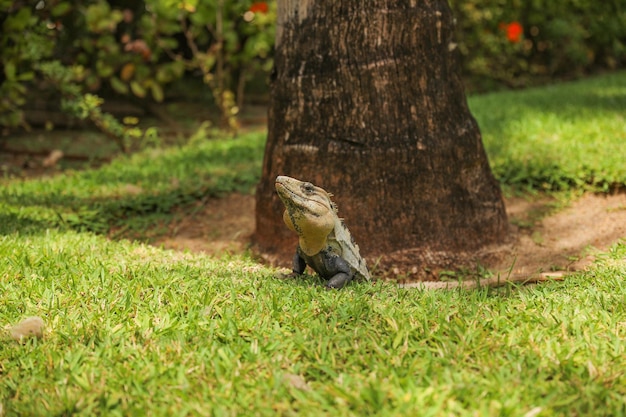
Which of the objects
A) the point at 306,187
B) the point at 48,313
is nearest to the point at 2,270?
the point at 48,313

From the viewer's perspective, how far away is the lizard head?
3205 millimetres

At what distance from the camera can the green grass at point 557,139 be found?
5.32 meters

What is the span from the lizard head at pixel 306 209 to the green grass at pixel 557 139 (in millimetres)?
2639

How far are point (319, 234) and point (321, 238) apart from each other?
0.04 m

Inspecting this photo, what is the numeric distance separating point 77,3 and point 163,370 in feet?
21.0

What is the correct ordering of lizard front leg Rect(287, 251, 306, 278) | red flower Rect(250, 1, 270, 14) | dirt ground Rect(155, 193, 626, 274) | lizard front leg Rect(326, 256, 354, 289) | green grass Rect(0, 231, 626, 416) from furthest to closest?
red flower Rect(250, 1, 270, 14) < dirt ground Rect(155, 193, 626, 274) < lizard front leg Rect(287, 251, 306, 278) < lizard front leg Rect(326, 256, 354, 289) < green grass Rect(0, 231, 626, 416)

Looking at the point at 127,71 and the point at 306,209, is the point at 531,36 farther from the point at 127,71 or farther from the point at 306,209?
the point at 306,209

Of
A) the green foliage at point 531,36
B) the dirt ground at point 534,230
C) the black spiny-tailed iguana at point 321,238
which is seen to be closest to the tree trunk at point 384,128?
the dirt ground at point 534,230

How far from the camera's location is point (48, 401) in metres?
2.28

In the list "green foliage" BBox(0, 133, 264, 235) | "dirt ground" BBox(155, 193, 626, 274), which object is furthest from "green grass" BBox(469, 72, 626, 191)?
"green foliage" BBox(0, 133, 264, 235)

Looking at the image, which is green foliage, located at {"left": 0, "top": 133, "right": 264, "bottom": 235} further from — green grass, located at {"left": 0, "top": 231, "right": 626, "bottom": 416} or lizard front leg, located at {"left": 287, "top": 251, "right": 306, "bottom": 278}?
lizard front leg, located at {"left": 287, "top": 251, "right": 306, "bottom": 278}

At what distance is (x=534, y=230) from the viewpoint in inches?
187

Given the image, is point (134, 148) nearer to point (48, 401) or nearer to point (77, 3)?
point (77, 3)

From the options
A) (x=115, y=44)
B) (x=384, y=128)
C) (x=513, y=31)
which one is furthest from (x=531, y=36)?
(x=384, y=128)
